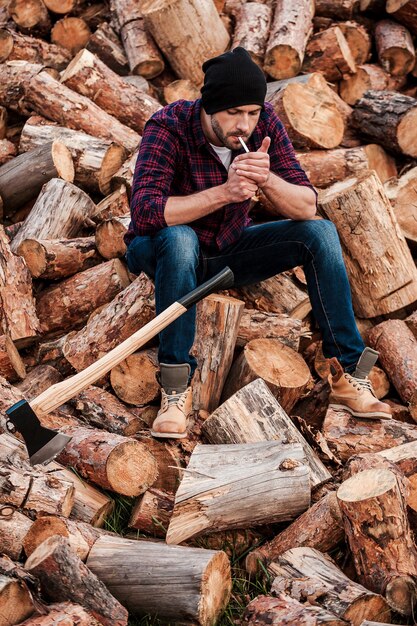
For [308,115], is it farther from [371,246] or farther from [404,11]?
[404,11]

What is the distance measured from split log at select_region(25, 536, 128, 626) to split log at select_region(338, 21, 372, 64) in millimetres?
5117

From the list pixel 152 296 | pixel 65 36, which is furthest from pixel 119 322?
pixel 65 36

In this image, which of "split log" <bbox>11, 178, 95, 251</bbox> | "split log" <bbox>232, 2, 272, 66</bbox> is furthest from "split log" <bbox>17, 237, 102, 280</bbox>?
"split log" <bbox>232, 2, 272, 66</bbox>

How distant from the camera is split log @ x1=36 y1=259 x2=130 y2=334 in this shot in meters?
4.78

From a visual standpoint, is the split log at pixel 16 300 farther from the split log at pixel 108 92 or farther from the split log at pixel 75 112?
the split log at pixel 108 92

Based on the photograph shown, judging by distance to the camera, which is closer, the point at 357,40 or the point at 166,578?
the point at 166,578

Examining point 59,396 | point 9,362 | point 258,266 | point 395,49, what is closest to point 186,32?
point 395,49

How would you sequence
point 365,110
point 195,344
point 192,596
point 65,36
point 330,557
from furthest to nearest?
point 65,36 → point 365,110 → point 195,344 → point 330,557 → point 192,596

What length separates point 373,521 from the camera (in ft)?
9.91

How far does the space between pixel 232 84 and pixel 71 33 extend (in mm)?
3504

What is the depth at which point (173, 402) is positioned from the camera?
3.89 m

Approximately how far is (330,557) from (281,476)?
1.23 feet

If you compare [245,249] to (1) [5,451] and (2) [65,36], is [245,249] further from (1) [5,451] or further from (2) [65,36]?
(2) [65,36]

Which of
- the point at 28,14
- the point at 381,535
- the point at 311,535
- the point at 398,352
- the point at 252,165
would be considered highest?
the point at 28,14
